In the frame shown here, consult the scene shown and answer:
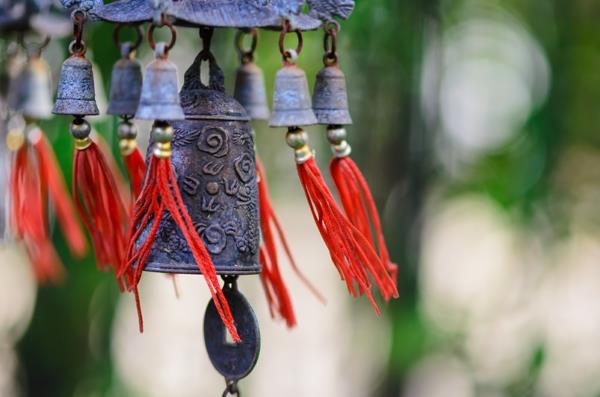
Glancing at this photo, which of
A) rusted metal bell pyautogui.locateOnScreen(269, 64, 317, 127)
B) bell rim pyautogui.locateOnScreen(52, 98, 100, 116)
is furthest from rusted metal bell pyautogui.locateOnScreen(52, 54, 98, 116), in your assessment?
rusted metal bell pyautogui.locateOnScreen(269, 64, 317, 127)

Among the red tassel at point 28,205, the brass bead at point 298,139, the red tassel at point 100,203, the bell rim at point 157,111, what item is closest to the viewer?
the bell rim at point 157,111

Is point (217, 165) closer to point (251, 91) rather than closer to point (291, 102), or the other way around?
point (291, 102)

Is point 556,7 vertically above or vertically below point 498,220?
above

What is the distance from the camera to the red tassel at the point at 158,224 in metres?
1.15

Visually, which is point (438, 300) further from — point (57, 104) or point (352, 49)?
point (57, 104)

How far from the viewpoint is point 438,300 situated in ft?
9.19

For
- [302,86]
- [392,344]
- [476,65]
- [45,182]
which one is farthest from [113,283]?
[302,86]

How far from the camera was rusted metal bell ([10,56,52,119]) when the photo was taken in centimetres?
160

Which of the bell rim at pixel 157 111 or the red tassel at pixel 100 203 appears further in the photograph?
the red tassel at pixel 100 203

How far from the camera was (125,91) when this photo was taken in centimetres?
141

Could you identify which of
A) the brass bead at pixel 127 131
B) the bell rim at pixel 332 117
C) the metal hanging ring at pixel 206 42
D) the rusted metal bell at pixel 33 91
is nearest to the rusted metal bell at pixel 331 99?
the bell rim at pixel 332 117

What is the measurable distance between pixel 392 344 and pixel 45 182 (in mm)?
1240

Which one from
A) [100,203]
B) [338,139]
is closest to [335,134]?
Result: [338,139]

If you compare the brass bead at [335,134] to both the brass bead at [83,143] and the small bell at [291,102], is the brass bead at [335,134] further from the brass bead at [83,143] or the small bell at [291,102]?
the brass bead at [83,143]
